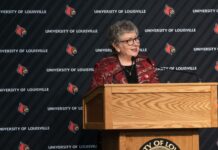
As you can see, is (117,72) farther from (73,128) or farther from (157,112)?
(73,128)

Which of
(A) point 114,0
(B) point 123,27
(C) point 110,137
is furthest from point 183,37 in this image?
(C) point 110,137

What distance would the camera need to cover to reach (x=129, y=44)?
4277 mm

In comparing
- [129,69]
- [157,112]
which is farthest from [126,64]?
[157,112]

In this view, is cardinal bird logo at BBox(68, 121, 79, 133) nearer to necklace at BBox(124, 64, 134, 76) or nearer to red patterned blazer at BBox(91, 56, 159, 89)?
red patterned blazer at BBox(91, 56, 159, 89)

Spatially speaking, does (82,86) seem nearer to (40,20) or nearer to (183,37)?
(40,20)

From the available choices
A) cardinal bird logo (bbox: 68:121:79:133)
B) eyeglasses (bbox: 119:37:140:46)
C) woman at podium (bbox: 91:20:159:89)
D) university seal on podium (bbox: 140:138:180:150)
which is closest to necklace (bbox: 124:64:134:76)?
woman at podium (bbox: 91:20:159:89)

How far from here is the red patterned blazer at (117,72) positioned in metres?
4.14

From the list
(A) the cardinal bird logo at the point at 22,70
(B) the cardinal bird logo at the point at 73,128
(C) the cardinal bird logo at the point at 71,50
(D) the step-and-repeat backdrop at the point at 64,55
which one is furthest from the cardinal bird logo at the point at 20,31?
(B) the cardinal bird logo at the point at 73,128

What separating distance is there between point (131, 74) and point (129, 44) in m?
0.23

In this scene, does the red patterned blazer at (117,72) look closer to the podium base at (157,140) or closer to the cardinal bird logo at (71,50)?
the podium base at (157,140)

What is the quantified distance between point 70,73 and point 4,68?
0.67 metres

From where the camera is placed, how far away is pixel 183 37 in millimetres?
5992

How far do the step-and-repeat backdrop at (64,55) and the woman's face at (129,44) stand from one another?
1.61 metres

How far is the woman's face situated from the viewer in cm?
426
